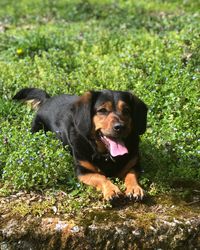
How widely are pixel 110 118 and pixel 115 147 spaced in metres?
0.30

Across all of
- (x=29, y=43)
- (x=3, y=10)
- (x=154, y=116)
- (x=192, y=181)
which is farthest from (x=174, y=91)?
(x=3, y=10)

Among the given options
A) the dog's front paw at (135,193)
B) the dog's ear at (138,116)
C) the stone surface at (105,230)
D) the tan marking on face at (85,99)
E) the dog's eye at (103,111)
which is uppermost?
the tan marking on face at (85,99)

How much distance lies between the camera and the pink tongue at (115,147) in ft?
15.8

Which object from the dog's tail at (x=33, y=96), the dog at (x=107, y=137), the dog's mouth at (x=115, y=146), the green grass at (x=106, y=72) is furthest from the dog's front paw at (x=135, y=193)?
the dog's tail at (x=33, y=96)

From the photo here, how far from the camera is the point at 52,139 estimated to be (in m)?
5.39

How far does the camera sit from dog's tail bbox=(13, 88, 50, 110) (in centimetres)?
673

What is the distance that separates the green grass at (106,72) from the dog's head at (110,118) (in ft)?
1.50

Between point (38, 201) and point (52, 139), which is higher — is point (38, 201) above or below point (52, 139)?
below

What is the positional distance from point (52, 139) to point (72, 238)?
1394 millimetres

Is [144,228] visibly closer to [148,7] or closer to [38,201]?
[38,201]

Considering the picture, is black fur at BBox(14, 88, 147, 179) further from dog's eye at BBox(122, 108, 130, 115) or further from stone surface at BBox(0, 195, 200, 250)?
stone surface at BBox(0, 195, 200, 250)

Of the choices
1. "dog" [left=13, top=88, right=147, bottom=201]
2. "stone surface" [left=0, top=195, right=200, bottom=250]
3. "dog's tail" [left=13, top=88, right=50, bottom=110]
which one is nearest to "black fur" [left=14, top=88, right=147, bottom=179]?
"dog" [left=13, top=88, right=147, bottom=201]

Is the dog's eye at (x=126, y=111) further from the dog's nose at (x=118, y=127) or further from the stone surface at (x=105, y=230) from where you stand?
the stone surface at (x=105, y=230)

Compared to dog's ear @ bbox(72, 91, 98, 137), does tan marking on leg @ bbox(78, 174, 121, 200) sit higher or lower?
lower
